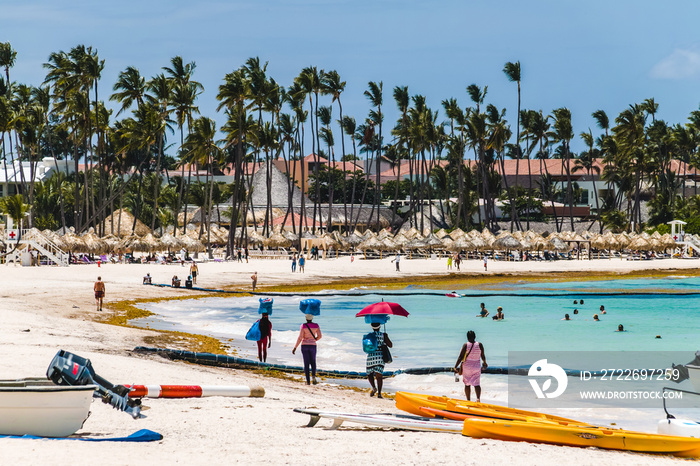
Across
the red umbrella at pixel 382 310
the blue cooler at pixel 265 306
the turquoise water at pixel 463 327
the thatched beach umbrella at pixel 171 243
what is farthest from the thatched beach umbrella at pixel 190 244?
the red umbrella at pixel 382 310

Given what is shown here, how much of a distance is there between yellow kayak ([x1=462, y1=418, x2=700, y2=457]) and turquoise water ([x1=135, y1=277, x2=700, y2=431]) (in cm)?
281

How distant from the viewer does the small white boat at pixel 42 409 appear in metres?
7.38

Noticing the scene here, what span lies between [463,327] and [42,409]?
18577mm

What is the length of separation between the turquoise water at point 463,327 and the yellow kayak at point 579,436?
281cm

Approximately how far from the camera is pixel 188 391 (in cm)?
977

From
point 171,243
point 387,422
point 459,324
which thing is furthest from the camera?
point 171,243

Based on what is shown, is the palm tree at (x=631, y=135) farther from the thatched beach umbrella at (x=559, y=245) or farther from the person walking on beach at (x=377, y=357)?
the person walking on beach at (x=377, y=357)

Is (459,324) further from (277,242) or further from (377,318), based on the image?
(277,242)

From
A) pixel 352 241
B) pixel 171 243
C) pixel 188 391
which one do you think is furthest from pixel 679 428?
pixel 352 241

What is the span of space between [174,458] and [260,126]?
62.8 m

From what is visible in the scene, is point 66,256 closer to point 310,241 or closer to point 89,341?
point 310,241

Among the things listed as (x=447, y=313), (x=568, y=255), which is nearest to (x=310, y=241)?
(x=568, y=255)

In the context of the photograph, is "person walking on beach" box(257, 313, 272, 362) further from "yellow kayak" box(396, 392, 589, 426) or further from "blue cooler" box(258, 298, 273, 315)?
"yellow kayak" box(396, 392, 589, 426)

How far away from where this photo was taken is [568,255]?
63281mm
